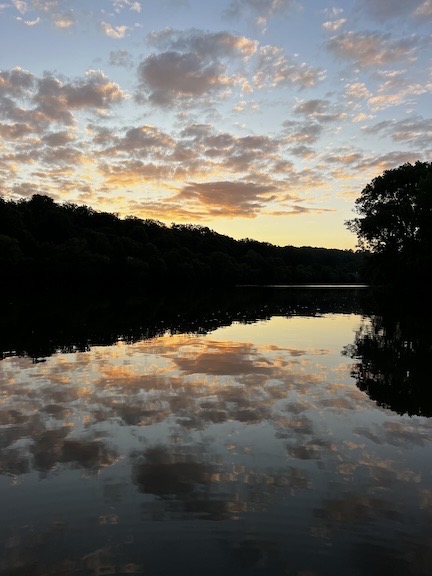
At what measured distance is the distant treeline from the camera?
9412 cm

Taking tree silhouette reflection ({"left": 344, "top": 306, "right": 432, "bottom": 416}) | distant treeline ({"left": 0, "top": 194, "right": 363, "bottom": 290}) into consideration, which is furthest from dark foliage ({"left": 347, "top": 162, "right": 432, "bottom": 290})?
distant treeline ({"left": 0, "top": 194, "right": 363, "bottom": 290})

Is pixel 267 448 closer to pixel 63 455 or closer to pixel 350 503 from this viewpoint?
pixel 350 503

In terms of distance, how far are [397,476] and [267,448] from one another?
2348 mm

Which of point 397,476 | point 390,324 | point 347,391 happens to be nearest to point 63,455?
point 397,476

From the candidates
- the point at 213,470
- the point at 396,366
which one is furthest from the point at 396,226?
the point at 213,470

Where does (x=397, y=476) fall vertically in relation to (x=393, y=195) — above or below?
below

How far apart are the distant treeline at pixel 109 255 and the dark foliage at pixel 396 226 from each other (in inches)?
2343

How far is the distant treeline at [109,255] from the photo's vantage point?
94125mm

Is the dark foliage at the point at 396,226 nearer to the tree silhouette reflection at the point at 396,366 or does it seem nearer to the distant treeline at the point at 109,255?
the tree silhouette reflection at the point at 396,366

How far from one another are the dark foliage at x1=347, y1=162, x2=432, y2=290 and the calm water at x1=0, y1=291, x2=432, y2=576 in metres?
52.0

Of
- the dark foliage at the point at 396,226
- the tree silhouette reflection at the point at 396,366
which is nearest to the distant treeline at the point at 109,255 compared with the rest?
the dark foliage at the point at 396,226

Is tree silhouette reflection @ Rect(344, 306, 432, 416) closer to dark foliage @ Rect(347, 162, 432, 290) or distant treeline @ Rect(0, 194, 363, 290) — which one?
dark foliage @ Rect(347, 162, 432, 290)

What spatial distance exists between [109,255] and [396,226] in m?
75.1

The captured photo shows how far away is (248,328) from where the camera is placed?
29391mm
